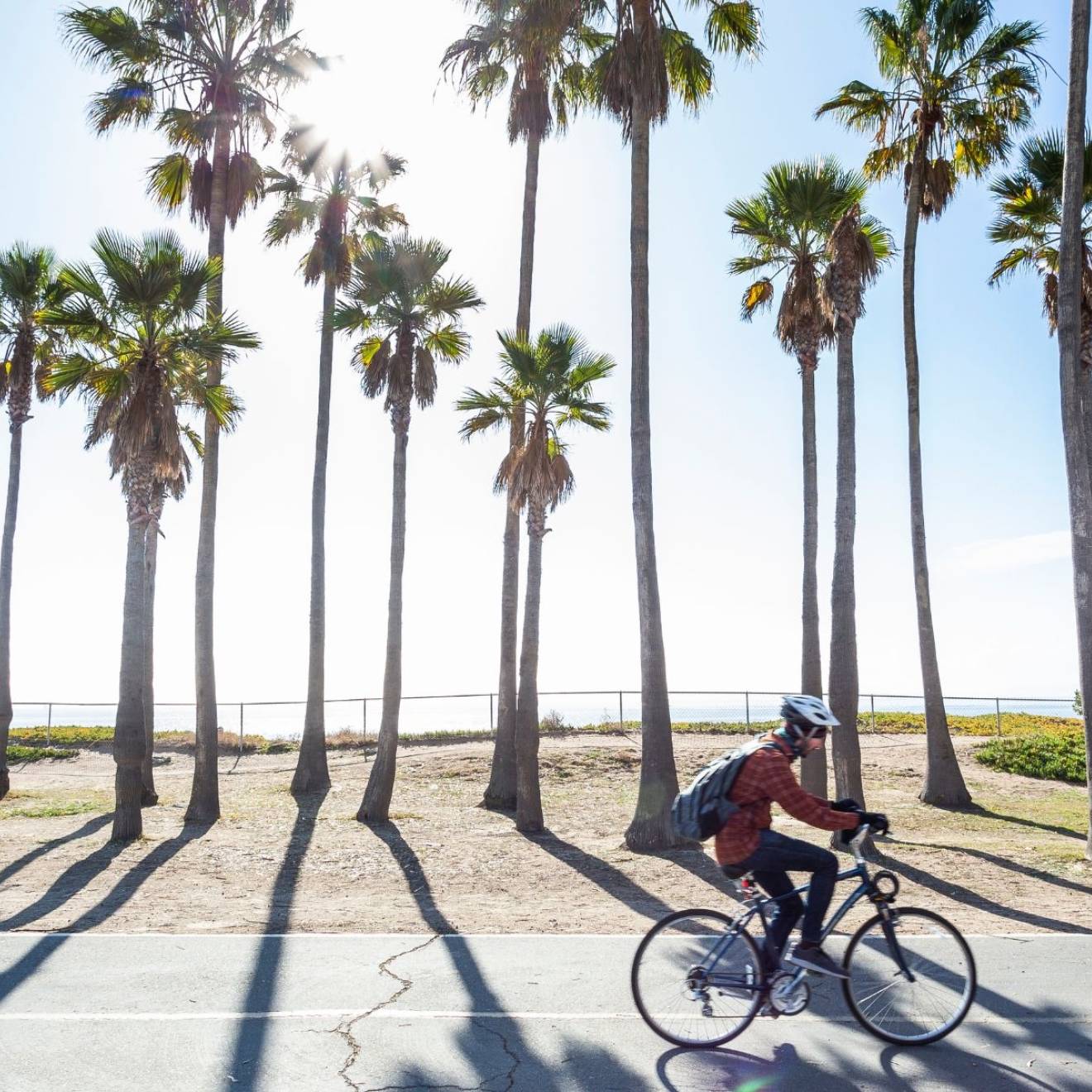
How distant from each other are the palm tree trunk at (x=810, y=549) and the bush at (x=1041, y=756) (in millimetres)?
7300

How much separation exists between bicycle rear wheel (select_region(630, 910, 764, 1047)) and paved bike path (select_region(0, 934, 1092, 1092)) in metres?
0.14

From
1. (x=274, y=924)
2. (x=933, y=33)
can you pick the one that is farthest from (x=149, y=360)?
(x=933, y=33)

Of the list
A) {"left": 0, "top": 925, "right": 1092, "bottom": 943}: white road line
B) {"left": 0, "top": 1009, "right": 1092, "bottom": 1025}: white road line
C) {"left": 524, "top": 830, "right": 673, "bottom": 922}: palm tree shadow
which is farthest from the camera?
{"left": 524, "top": 830, "right": 673, "bottom": 922}: palm tree shadow

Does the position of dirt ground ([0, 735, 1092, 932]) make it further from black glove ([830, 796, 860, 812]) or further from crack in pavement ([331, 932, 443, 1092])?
black glove ([830, 796, 860, 812])

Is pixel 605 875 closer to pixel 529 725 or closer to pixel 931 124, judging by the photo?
pixel 529 725

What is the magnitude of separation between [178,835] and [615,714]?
19.0 metres

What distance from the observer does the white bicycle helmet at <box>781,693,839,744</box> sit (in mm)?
5516

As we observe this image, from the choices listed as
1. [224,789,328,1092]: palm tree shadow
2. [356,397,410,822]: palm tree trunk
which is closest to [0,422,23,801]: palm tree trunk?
[356,397,410,822]: palm tree trunk

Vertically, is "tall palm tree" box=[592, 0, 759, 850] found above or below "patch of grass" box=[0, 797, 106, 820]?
above

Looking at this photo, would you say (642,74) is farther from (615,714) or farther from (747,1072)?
(615,714)

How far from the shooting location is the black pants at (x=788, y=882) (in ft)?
18.1

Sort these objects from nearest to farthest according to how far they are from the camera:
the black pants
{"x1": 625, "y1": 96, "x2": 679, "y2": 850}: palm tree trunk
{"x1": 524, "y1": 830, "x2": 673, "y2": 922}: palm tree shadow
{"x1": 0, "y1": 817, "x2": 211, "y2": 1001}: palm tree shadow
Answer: the black pants < {"x1": 0, "y1": 817, "x2": 211, "y2": 1001}: palm tree shadow < {"x1": 524, "y1": 830, "x2": 673, "y2": 922}: palm tree shadow < {"x1": 625, "y1": 96, "x2": 679, "y2": 850}: palm tree trunk

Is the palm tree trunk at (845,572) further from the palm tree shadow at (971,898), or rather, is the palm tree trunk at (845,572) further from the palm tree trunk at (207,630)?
the palm tree trunk at (207,630)

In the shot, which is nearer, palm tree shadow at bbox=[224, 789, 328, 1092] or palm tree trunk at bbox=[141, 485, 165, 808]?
palm tree shadow at bbox=[224, 789, 328, 1092]
